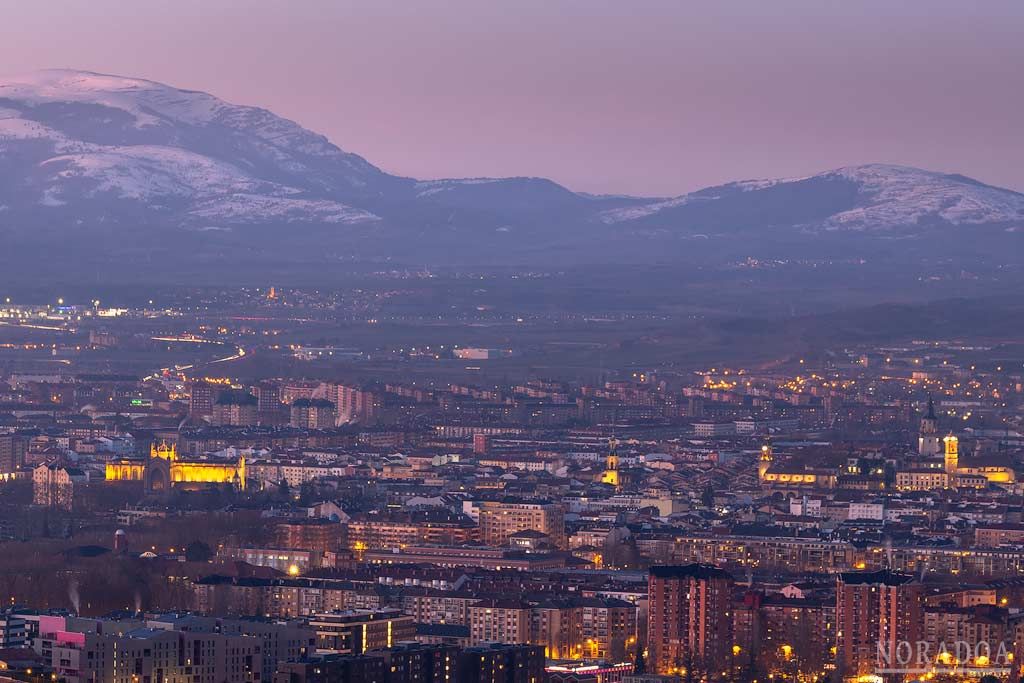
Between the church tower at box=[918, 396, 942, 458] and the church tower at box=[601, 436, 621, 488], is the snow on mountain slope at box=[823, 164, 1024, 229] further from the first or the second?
the church tower at box=[601, 436, 621, 488]

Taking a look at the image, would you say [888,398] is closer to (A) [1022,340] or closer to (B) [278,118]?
(A) [1022,340]

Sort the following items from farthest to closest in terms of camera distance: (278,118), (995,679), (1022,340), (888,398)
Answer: (278,118)
(1022,340)
(888,398)
(995,679)

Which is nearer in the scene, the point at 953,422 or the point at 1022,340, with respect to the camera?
the point at 953,422

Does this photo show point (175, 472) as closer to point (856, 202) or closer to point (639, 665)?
point (639, 665)

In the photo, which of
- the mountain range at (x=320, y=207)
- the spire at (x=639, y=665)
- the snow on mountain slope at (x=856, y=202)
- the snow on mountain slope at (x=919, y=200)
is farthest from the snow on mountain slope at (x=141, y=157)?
the spire at (x=639, y=665)

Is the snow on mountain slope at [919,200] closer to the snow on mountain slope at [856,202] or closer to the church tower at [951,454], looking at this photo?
the snow on mountain slope at [856,202]

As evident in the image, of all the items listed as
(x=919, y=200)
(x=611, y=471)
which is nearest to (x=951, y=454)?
(x=611, y=471)

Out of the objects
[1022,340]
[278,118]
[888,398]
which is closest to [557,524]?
[888,398]
